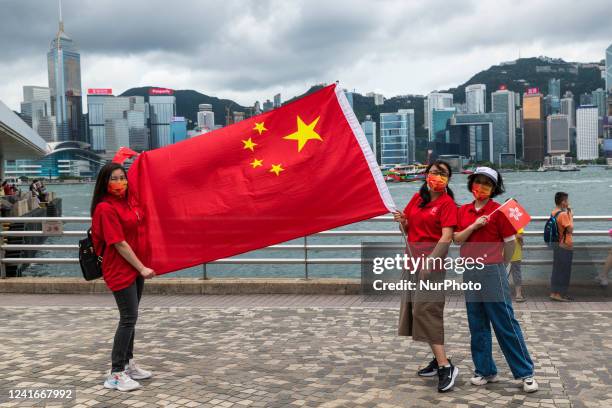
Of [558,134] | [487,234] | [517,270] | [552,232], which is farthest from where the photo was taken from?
[558,134]

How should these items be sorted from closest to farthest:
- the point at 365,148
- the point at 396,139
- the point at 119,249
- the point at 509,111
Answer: the point at 119,249 < the point at 365,148 < the point at 396,139 < the point at 509,111

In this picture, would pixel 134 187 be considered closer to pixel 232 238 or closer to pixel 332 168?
pixel 232 238

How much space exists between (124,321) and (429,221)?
8.20 ft

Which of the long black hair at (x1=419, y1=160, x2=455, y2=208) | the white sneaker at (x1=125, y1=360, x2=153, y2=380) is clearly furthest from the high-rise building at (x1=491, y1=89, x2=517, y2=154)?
the white sneaker at (x1=125, y1=360, x2=153, y2=380)

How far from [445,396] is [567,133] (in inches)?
7818

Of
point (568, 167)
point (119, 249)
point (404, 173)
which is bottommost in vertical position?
point (119, 249)

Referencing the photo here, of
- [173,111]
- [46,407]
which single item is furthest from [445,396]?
[173,111]

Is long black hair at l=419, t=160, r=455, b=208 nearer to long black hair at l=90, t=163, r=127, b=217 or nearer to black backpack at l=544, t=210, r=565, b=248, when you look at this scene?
long black hair at l=90, t=163, r=127, b=217

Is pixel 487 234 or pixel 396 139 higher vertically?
pixel 396 139

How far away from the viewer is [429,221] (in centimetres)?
515

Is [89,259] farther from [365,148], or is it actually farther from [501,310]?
[501,310]

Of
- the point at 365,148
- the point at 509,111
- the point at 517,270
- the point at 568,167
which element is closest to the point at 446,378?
the point at 365,148

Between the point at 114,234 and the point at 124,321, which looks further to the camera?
the point at 124,321

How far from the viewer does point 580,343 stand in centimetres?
658
